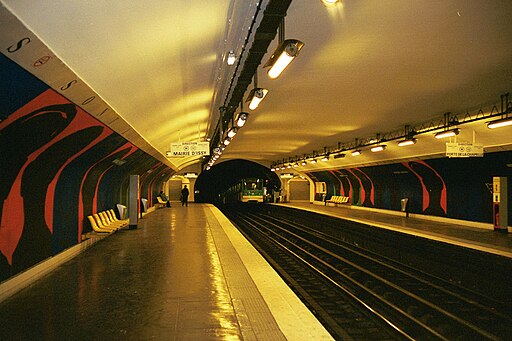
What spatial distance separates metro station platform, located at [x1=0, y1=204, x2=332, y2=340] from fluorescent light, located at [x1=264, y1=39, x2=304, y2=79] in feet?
9.79

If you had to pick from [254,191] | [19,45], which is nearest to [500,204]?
[19,45]

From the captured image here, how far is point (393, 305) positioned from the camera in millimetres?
9211

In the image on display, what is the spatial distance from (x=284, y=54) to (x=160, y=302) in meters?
3.72

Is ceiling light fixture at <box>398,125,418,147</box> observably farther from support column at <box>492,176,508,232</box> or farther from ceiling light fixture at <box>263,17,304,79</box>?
ceiling light fixture at <box>263,17,304,79</box>

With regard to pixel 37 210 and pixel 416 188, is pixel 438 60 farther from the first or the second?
pixel 416 188

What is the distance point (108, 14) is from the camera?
4406 millimetres

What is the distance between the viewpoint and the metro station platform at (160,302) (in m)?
4.96

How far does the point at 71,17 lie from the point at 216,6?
163cm

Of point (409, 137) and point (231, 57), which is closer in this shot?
point (231, 57)

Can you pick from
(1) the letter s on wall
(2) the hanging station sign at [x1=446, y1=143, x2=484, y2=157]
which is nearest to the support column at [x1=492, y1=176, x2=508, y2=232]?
(2) the hanging station sign at [x1=446, y1=143, x2=484, y2=157]

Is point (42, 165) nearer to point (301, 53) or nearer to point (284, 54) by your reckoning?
point (301, 53)

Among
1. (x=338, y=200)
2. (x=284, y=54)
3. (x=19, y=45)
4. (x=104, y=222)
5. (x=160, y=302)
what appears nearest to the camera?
(x=19, y=45)

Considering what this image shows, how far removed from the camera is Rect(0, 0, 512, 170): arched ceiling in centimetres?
470

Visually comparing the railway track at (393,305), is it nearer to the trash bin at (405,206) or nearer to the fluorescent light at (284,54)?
the fluorescent light at (284,54)
